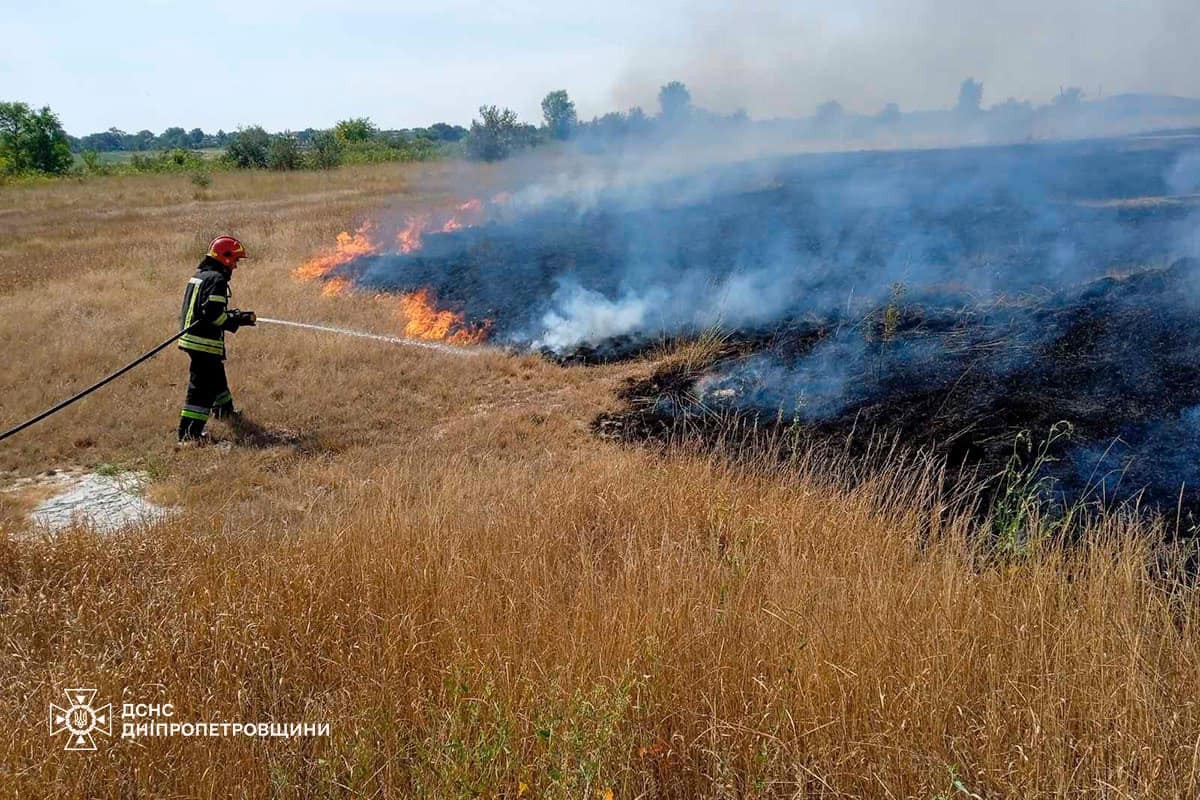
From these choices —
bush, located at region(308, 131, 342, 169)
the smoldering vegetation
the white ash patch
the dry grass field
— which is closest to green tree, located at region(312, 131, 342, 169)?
bush, located at region(308, 131, 342, 169)

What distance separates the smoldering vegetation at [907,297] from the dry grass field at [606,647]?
3.65ft

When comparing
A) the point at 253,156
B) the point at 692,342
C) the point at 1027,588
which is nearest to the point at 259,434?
the point at 692,342

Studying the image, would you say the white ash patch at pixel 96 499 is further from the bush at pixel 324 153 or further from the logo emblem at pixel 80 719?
Result: the bush at pixel 324 153

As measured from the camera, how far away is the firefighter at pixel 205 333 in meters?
6.96

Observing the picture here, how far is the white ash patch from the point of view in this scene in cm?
546

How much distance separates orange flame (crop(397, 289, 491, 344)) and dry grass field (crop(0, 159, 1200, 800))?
5440 mm

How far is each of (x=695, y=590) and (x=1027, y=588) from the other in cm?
134

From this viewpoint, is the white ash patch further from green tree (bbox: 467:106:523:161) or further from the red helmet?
green tree (bbox: 467:106:523:161)

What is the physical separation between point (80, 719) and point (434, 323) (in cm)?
888

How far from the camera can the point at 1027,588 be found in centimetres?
287

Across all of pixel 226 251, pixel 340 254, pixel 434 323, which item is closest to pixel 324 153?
pixel 340 254

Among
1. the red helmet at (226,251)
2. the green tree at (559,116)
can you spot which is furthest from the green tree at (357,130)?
the red helmet at (226,251)

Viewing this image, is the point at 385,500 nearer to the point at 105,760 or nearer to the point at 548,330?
the point at 105,760

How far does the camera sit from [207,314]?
22.9 ft
